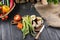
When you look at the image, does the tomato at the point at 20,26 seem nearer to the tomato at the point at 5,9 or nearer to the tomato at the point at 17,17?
the tomato at the point at 17,17

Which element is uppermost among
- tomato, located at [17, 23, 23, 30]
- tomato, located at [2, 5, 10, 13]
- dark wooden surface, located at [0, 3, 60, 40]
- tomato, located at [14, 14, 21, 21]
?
tomato, located at [2, 5, 10, 13]

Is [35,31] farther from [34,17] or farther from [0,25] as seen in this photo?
[0,25]

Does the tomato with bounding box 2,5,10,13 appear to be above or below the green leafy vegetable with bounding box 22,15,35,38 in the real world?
above

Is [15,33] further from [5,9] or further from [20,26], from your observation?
[5,9]

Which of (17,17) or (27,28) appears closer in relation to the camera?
(27,28)

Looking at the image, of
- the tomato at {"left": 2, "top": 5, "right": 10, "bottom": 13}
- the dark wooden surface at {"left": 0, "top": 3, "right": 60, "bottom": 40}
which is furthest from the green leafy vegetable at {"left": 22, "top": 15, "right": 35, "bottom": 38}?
the tomato at {"left": 2, "top": 5, "right": 10, "bottom": 13}

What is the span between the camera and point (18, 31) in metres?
1.37

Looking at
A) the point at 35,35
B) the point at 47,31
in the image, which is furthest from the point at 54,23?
the point at 35,35

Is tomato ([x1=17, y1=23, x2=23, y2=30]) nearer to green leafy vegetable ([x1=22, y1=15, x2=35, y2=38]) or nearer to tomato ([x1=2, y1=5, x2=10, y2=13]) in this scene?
green leafy vegetable ([x1=22, y1=15, x2=35, y2=38])

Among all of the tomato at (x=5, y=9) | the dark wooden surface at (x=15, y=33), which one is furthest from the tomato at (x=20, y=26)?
the tomato at (x=5, y=9)

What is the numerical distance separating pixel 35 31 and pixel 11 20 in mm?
251

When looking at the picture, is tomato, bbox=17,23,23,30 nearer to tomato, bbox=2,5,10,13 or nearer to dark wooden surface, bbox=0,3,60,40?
dark wooden surface, bbox=0,3,60,40

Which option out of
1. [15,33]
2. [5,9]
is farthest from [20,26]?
[5,9]

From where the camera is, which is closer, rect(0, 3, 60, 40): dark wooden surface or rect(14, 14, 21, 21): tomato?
rect(0, 3, 60, 40): dark wooden surface
